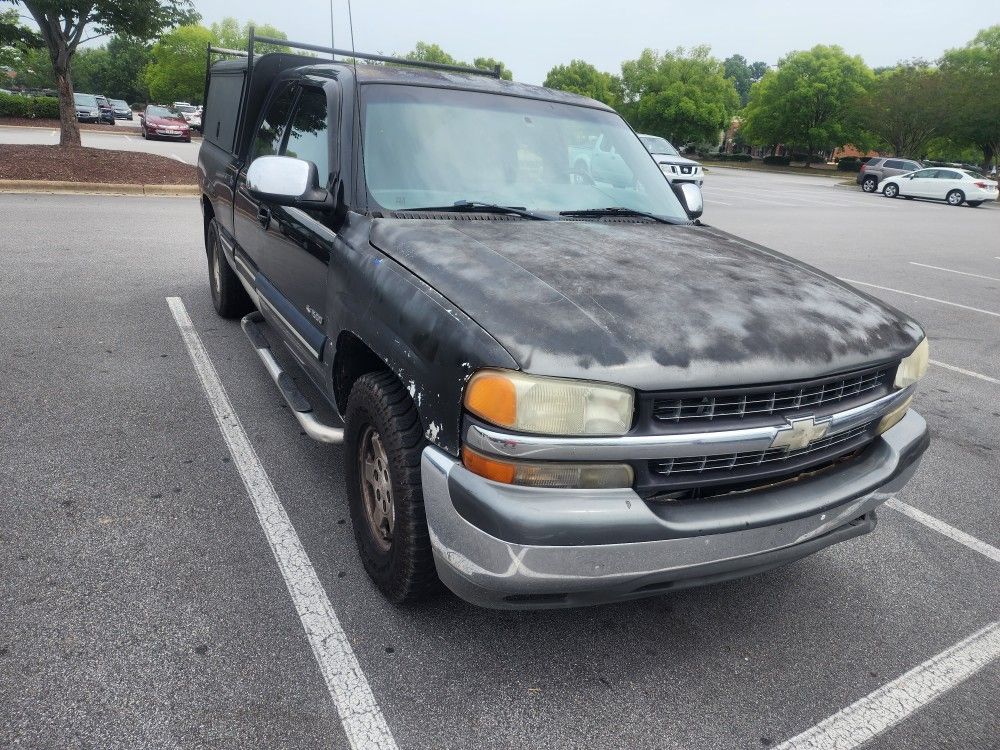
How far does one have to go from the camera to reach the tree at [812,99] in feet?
216

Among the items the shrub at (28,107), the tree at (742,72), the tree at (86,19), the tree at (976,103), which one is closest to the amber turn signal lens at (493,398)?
the tree at (86,19)

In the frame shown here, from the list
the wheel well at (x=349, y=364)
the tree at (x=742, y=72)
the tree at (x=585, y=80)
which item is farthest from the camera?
the tree at (x=742, y=72)

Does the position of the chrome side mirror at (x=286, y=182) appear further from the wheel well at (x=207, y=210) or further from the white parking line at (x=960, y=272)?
the white parking line at (x=960, y=272)

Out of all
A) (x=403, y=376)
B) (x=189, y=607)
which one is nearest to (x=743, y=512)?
(x=403, y=376)

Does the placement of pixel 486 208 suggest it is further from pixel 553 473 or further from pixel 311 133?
pixel 553 473

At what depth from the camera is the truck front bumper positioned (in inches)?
77.5

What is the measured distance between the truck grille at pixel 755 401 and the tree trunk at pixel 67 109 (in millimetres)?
16582

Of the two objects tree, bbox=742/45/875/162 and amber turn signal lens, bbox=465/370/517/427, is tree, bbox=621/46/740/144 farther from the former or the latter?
amber turn signal lens, bbox=465/370/517/427

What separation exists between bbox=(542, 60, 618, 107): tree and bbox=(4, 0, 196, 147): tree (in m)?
69.3

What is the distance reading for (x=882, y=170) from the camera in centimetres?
3403

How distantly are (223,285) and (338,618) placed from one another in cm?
376

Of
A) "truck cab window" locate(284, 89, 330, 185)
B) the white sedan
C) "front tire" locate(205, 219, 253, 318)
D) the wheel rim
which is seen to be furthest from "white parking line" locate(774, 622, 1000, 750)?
the white sedan

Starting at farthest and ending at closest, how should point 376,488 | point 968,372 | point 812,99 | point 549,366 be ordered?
point 812,99 < point 968,372 < point 376,488 < point 549,366

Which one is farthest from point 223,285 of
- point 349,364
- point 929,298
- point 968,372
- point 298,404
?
point 929,298
